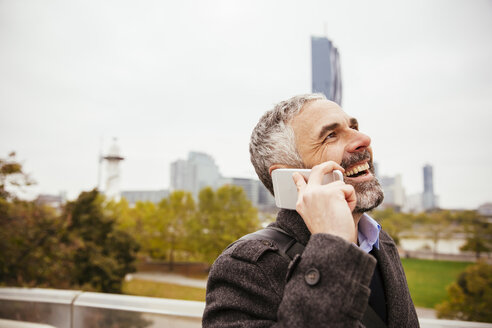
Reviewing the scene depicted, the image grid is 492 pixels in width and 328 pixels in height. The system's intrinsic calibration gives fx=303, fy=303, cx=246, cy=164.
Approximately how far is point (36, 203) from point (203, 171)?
12.6m

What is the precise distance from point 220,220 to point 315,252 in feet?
54.2

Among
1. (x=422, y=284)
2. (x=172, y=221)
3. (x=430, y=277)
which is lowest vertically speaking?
(x=422, y=284)

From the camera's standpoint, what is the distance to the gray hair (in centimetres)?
105

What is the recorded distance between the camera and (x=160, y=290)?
20984 mm

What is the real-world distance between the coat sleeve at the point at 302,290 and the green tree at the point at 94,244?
14.7m

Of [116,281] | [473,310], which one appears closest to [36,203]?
[116,281]

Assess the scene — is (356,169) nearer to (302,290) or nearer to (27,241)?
(302,290)

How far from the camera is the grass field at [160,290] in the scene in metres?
19.2

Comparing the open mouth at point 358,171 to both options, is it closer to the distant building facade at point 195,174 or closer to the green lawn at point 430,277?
the distant building facade at point 195,174

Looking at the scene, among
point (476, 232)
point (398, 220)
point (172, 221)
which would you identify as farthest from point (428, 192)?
point (172, 221)

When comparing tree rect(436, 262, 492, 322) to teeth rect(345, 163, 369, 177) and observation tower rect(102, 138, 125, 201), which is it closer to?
teeth rect(345, 163, 369, 177)

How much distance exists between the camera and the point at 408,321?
3.23ft

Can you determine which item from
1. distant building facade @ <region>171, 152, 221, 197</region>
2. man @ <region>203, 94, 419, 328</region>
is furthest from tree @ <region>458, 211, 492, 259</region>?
man @ <region>203, 94, 419, 328</region>

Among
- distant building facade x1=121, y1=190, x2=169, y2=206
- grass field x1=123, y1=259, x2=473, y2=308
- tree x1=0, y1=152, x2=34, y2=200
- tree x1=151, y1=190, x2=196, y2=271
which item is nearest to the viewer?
tree x1=0, y1=152, x2=34, y2=200
